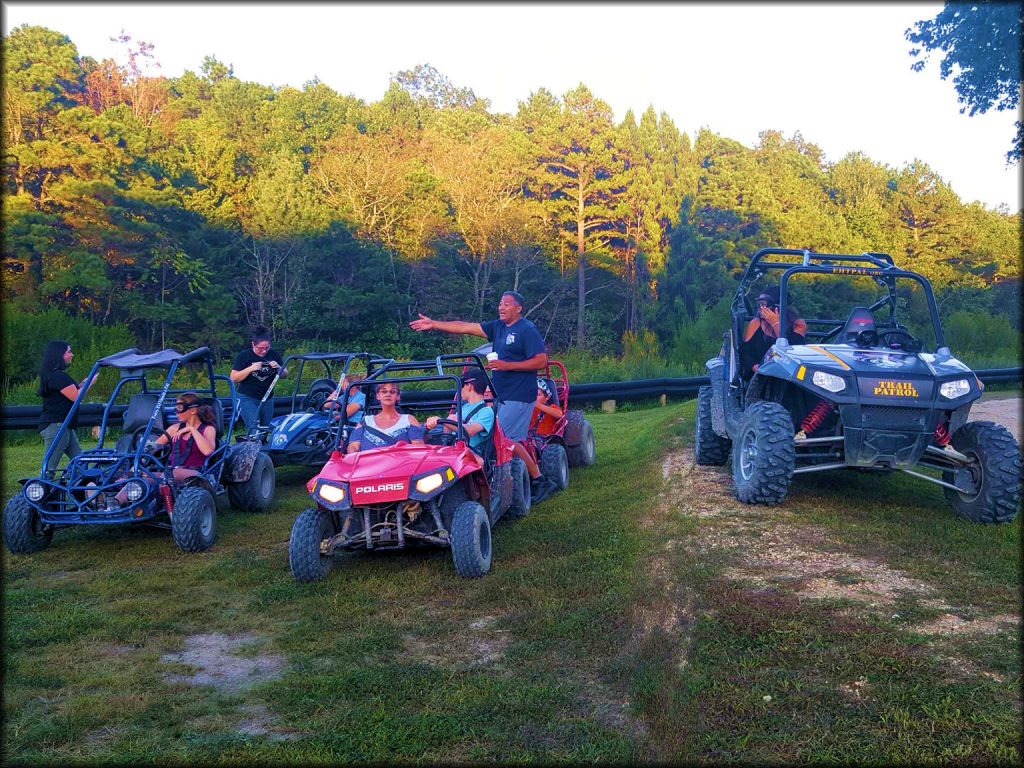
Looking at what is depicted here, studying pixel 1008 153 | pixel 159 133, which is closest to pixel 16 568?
pixel 1008 153

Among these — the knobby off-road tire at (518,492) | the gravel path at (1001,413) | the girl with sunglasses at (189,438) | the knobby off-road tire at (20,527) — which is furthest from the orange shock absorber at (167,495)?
the gravel path at (1001,413)

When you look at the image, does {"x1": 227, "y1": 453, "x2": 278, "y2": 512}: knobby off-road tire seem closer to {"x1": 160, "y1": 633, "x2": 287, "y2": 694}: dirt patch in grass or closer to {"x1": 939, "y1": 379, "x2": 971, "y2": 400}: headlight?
{"x1": 160, "y1": 633, "x2": 287, "y2": 694}: dirt patch in grass

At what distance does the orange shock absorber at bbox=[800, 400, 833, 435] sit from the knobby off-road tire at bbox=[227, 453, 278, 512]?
5.13 metres

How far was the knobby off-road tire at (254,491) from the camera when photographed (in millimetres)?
8961

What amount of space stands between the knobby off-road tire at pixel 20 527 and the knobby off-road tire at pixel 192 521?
1122 millimetres

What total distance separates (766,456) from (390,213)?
108 ft

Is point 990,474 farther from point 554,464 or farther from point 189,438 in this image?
point 189,438

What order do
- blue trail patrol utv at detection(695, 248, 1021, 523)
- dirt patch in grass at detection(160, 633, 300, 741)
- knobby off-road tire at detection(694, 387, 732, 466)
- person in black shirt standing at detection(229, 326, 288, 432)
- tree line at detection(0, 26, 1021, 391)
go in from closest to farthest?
dirt patch in grass at detection(160, 633, 300, 741) → blue trail patrol utv at detection(695, 248, 1021, 523) → knobby off-road tire at detection(694, 387, 732, 466) → person in black shirt standing at detection(229, 326, 288, 432) → tree line at detection(0, 26, 1021, 391)

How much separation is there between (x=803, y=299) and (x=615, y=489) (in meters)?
27.5

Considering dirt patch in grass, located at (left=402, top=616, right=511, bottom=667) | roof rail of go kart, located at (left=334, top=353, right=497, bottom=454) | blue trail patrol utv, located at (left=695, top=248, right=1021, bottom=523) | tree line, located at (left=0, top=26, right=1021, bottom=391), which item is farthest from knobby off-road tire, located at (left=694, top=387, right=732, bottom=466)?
tree line, located at (left=0, top=26, right=1021, bottom=391)

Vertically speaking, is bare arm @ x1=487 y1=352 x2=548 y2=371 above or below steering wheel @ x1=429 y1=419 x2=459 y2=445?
above

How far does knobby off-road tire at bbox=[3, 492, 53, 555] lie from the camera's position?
24.2 feet

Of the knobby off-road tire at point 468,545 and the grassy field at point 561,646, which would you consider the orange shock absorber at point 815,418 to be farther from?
the knobby off-road tire at point 468,545

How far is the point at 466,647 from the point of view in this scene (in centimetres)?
500
